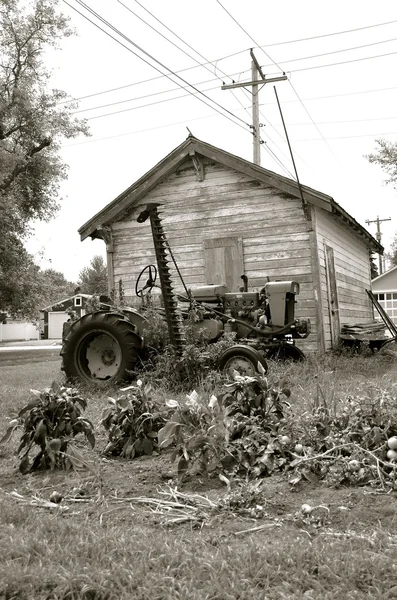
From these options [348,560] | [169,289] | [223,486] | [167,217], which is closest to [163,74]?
[167,217]

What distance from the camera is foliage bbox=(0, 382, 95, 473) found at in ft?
13.0

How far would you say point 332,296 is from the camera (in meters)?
12.9

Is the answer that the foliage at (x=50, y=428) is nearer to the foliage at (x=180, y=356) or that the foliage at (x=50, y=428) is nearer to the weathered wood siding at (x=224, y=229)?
the foliage at (x=180, y=356)

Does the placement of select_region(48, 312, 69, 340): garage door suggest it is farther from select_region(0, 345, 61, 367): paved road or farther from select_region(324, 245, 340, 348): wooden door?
select_region(324, 245, 340, 348): wooden door

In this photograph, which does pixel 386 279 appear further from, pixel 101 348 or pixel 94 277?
pixel 94 277

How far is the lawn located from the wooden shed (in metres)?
8.43

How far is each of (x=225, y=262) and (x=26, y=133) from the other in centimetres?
1817

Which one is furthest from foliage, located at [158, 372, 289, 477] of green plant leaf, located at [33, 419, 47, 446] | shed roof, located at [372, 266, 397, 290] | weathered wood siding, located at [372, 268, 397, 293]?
shed roof, located at [372, 266, 397, 290]

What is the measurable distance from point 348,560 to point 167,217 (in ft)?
36.1

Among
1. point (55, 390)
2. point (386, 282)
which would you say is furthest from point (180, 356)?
point (386, 282)

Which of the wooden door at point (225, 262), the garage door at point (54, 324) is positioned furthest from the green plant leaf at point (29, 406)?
the garage door at point (54, 324)

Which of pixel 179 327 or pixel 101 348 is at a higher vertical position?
pixel 179 327

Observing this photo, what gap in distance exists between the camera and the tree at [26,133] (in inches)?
1020

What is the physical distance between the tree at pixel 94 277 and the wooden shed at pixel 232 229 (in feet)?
193
